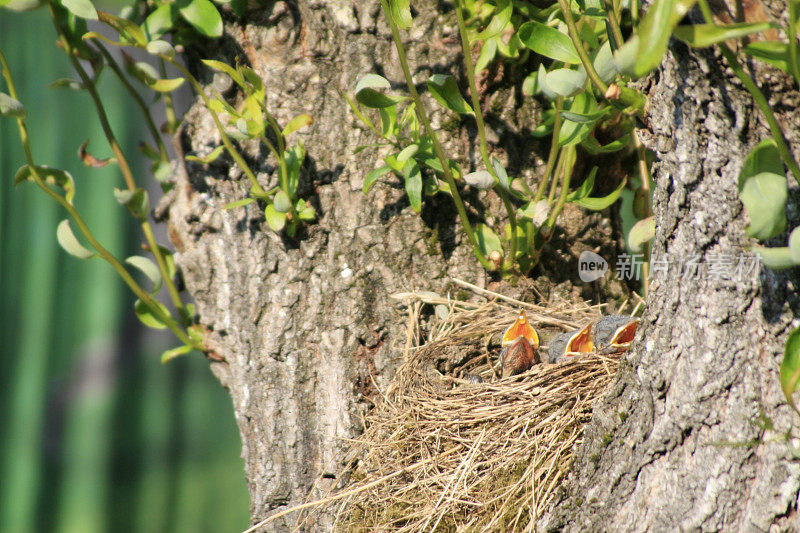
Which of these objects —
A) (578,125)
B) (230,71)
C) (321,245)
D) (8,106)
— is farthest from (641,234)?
(8,106)

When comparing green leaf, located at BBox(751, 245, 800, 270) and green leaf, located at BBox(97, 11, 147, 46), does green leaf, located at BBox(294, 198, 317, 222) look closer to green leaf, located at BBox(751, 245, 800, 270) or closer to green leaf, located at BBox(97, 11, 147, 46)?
green leaf, located at BBox(97, 11, 147, 46)

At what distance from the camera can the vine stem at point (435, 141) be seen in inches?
30.8

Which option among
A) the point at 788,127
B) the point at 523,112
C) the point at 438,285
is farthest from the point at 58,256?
the point at 788,127

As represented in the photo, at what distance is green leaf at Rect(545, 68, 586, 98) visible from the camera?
70 cm

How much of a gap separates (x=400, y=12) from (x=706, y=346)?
21.6 inches

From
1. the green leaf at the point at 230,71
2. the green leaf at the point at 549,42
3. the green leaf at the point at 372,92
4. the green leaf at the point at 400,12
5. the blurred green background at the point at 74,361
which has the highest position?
the green leaf at the point at 400,12

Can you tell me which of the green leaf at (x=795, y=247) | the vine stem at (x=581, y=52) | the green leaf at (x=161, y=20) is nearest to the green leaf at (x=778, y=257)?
the green leaf at (x=795, y=247)

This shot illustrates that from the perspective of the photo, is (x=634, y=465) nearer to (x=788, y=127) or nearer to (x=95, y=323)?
(x=788, y=127)

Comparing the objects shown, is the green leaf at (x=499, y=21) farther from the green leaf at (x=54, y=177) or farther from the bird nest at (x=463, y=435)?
the green leaf at (x=54, y=177)

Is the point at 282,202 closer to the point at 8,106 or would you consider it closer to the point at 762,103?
the point at 8,106

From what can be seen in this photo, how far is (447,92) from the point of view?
87 cm

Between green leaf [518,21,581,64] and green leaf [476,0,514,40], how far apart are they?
0.17 meters

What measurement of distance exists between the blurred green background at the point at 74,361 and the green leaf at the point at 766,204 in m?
1.95

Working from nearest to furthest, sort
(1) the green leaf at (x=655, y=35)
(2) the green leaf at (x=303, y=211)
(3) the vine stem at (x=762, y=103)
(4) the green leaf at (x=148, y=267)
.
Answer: (1) the green leaf at (x=655, y=35) < (3) the vine stem at (x=762, y=103) < (2) the green leaf at (x=303, y=211) < (4) the green leaf at (x=148, y=267)
